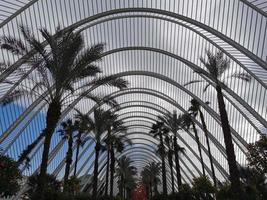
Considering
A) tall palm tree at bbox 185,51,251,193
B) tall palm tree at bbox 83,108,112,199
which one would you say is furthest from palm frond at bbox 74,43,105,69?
tall palm tree at bbox 83,108,112,199

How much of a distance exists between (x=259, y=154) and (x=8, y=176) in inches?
813

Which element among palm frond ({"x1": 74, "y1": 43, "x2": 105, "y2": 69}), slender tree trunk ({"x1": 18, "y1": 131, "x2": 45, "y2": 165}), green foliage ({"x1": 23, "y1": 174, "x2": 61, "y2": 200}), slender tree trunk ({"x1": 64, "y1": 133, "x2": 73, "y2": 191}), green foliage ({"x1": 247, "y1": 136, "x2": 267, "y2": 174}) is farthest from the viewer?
slender tree trunk ({"x1": 64, "y1": 133, "x2": 73, "y2": 191})

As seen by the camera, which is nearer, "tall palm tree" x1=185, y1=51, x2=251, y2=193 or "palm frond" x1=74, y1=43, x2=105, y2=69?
"palm frond" x1=74, y1=43, x2=105, y2=69

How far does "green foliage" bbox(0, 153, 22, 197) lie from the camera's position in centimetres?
1784

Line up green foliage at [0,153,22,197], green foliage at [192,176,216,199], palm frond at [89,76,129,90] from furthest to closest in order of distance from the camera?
green foliage at [192,176,216,199] < palm frond at [89,76,129,90] < green foliage at [0,153,22,197]

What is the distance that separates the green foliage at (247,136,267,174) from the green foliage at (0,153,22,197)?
64.8ft

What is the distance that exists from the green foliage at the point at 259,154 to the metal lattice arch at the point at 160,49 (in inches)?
122

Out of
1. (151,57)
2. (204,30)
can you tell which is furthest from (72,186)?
(204,30)

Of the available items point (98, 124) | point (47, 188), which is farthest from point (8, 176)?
point (98, 124)

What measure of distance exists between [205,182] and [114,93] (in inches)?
990

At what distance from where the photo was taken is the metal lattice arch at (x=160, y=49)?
1080 inches

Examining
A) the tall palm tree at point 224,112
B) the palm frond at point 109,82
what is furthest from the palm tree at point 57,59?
the tall palm tree at point 224,112

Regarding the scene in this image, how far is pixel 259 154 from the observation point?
1160 inches

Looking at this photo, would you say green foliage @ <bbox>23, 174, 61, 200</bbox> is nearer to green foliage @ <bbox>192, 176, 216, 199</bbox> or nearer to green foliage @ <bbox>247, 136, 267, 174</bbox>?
green foliage @ <bbox>192, 176, 216, 199</bbox>
